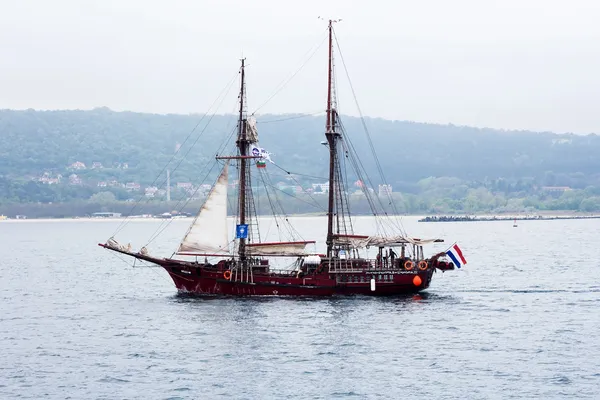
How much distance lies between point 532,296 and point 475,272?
110 feet

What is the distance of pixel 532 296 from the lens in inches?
3688

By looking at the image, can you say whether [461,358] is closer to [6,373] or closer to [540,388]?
[540,388]

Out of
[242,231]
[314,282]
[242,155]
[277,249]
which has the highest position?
[242,155]

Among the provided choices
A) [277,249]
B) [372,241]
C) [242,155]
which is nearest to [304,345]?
[277,249]

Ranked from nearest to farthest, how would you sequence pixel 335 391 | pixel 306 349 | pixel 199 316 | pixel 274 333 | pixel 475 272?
pixel 335 391 < pixel 306 349 < pixel 274 333 < pixel 199 316 < pixel 475 272

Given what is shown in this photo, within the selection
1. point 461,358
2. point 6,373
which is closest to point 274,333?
point 461,358

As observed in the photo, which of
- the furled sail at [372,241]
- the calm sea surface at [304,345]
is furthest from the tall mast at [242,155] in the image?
the furled sail at [372,241]

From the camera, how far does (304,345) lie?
64.6 meters

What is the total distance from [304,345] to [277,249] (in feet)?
75.7

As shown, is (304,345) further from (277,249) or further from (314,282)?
(277,249)

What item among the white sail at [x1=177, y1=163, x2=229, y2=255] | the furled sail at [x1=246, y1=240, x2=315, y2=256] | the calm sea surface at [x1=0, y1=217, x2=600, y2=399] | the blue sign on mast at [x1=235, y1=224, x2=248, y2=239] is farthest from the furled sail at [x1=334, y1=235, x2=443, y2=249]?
the white sail at [x1=177, y1=163, x2=229, y2=255]

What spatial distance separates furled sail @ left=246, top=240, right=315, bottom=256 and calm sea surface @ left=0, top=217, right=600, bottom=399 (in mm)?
4228

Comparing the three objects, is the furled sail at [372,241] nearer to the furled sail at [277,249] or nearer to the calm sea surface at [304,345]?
the furled sail at [277,249]

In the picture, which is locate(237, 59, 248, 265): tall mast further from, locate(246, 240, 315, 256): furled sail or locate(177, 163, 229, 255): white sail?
locate(177, 163, 229, 255): white sail
